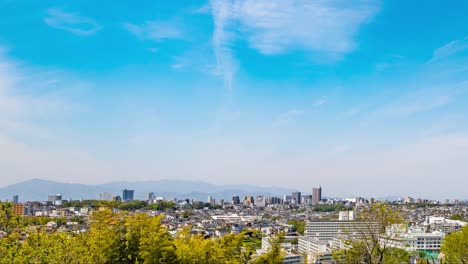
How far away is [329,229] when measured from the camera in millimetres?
57062

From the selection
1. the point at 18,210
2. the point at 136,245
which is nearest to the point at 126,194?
the point at 18,210

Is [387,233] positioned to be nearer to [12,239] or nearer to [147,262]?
[147,262]

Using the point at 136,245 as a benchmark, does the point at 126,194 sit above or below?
below

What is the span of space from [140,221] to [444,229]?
53447 mm

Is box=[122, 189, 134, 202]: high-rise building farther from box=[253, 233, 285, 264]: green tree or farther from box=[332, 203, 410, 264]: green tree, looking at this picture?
box=[332, 203, 410, 264]: green tree

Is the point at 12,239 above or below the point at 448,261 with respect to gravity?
above

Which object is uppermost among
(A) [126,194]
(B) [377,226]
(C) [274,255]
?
(B) [377,226]

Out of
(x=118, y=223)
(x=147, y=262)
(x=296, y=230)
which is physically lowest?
(x=296, y=230)

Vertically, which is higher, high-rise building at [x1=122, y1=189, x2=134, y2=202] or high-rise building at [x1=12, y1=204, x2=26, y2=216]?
high-rise building at [x1=12, y1=204, x2=26, y2=216]

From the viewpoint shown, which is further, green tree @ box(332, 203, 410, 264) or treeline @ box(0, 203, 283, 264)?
green tree @ box(332, 203, 410, 264)

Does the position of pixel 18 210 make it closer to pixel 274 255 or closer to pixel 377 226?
pixel 274 255

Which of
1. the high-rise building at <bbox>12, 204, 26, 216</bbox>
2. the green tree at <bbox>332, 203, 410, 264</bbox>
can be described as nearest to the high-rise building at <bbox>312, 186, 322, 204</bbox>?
the high-rise building at <bbox>12, 204, 26, 216</bbox>

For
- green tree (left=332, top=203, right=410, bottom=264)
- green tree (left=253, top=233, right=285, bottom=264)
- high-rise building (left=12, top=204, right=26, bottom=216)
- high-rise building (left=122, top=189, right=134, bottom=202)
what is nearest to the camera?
high-rise building (left=12, top=204, right=26, bottom=216)

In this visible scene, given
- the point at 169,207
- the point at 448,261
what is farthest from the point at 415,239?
the point at 169,207
